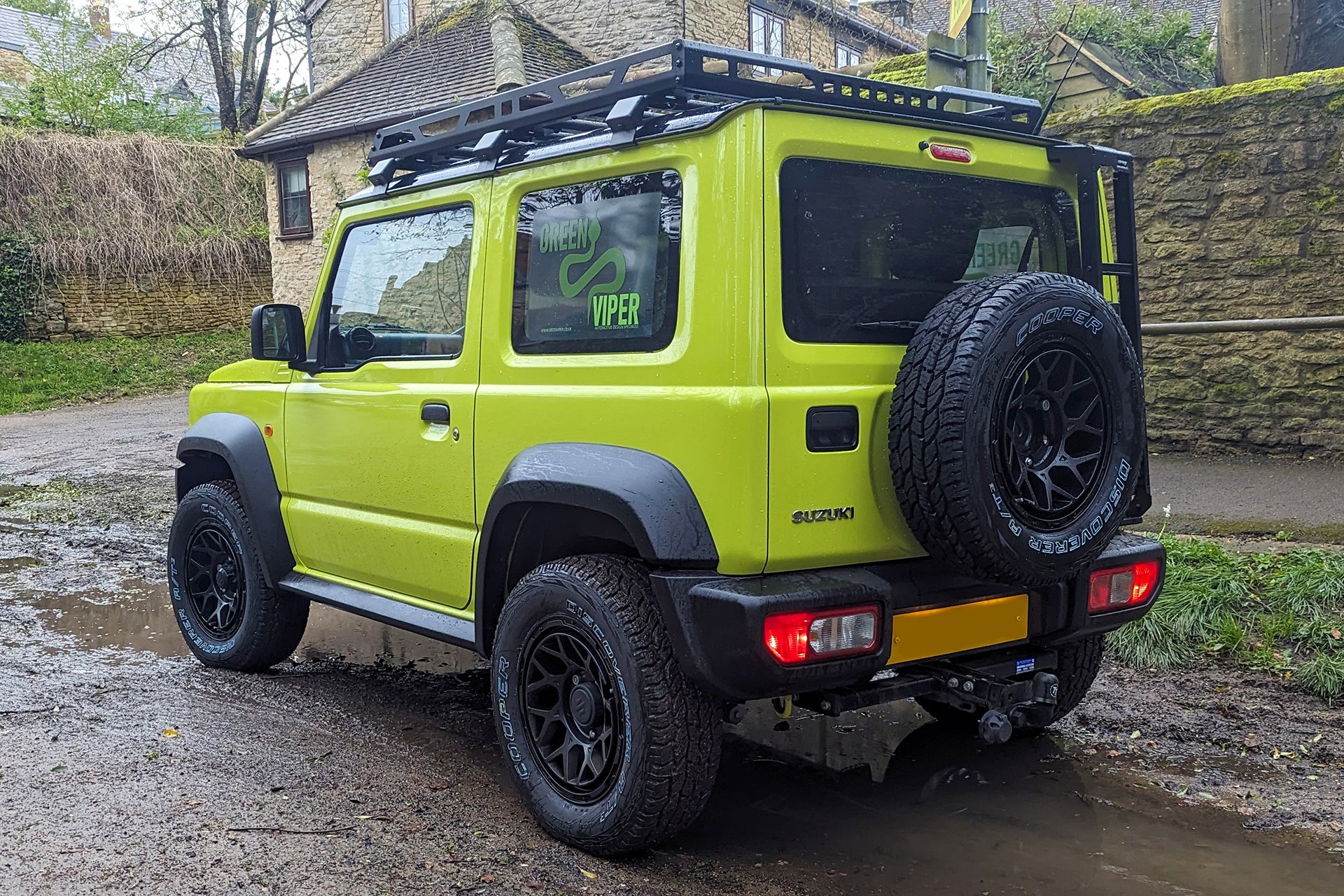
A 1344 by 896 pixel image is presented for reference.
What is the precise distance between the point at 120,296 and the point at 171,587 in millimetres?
20506

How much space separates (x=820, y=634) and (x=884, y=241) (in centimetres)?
109

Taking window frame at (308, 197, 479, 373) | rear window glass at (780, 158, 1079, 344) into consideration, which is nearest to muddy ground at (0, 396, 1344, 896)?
window frame at (308, 197, 479, 373)

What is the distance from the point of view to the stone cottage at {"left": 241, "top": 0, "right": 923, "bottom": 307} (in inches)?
766

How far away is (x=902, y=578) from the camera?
329 centimetres

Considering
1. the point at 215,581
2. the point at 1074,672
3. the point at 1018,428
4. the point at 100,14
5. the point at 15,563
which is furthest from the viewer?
the point at 100,14

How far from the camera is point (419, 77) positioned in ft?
69.0

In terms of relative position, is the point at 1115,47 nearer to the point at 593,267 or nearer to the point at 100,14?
the point at 593,267

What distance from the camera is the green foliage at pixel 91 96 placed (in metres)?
27.3

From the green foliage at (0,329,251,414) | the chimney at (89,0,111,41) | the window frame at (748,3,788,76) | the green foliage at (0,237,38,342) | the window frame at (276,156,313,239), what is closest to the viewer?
the green foliage at (0,329,251,414)

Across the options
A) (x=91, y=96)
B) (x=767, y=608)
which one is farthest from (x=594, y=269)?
(x=91, y=96)

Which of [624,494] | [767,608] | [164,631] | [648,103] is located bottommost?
[164,631]

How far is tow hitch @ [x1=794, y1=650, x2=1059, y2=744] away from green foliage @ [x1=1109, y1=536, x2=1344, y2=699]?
1.80m

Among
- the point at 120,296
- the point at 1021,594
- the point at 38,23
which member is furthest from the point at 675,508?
the point at 38,23

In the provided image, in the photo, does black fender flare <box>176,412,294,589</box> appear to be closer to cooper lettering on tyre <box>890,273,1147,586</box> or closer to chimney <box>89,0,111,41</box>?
cooper lettering on tyre <box>890,273,1147,586</box>
